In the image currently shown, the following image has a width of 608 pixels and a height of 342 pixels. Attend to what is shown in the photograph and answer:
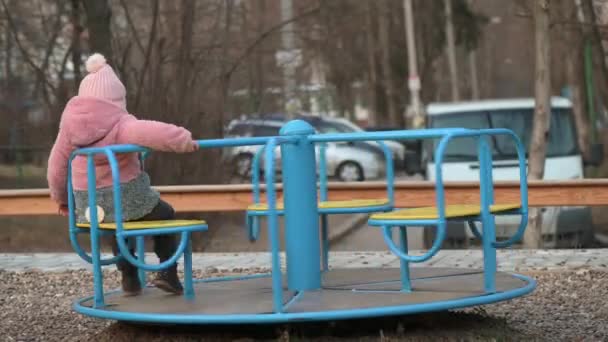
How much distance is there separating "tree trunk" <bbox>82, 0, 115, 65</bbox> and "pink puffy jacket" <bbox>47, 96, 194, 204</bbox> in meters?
10.5

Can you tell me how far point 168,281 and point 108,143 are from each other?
3.01 ft

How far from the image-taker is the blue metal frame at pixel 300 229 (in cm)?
638

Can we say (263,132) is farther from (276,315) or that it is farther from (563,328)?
(276,315)

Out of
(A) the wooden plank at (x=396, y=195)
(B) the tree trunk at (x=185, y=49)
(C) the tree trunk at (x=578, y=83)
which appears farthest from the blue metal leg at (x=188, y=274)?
(C) the tree trunk at (x=578, y=83)

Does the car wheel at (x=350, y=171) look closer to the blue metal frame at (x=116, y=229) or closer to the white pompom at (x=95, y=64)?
the white pompom at (x=95, y=64)

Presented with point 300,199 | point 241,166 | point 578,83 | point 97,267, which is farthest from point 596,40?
point 97,267

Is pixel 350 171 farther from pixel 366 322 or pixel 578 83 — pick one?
pixel 366 322

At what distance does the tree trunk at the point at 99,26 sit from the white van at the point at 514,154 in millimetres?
4653

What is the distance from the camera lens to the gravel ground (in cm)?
696

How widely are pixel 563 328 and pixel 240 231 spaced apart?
31.0ft

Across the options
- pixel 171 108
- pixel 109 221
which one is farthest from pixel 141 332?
pixel 171 108

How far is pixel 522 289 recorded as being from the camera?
6.98m

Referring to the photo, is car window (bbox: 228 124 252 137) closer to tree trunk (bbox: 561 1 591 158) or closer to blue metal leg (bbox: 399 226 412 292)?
blue metal leg (bbox: 399 226 412 292)

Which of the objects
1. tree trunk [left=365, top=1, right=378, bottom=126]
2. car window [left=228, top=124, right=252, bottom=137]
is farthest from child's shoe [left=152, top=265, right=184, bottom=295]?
tree trunk [left=365, top=1, right=378, bottom=126]
